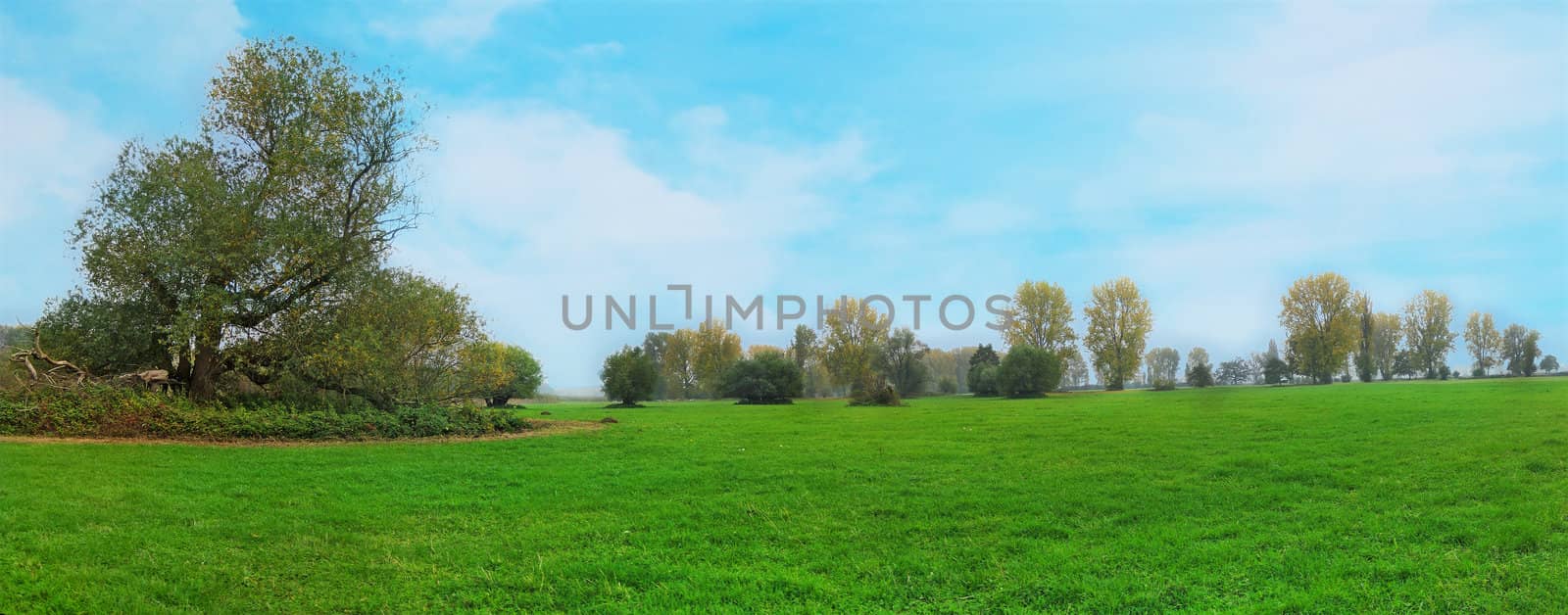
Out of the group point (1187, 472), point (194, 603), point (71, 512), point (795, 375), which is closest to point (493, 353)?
point (71, 512)

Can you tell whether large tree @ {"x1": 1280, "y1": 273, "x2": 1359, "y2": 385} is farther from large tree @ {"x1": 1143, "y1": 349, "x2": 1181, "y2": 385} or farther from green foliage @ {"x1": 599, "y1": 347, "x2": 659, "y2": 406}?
green foliage @ {"x1": 599, "y1": 347, "x2": 659, "y2": 406}

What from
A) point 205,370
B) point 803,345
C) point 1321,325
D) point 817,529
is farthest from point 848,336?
point 817,529

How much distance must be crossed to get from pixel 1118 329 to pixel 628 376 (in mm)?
38635

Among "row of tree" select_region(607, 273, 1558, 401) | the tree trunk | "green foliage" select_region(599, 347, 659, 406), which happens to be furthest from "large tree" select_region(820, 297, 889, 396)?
the tree trunk

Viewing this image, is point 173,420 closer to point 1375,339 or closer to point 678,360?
point 678,360

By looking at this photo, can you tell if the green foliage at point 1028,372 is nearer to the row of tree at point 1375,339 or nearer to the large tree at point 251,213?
the row of tree at point 1375,339

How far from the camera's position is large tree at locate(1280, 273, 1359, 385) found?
54562 mm

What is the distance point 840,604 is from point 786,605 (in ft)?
1.36

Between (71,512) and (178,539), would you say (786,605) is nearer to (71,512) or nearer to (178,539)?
(178,539)

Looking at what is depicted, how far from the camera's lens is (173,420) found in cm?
1628

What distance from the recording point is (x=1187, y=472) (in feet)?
33.0

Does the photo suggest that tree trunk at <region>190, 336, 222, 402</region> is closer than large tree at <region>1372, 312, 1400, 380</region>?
Yes

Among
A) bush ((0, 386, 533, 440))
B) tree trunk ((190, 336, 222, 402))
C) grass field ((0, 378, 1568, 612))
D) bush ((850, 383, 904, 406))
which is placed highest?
tree trunk ((190, 336, 222, 402))

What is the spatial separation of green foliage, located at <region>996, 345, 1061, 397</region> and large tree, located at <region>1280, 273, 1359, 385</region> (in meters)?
22.2
